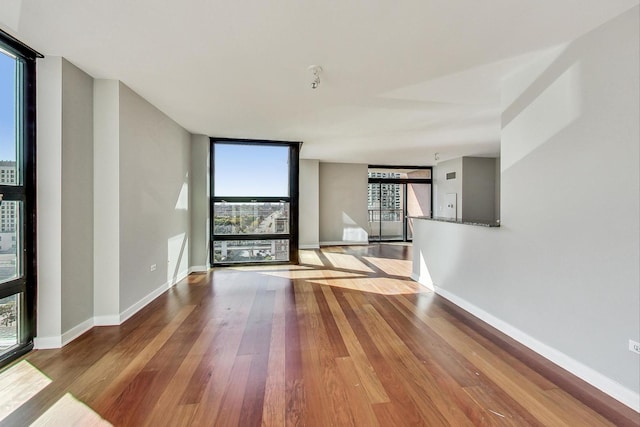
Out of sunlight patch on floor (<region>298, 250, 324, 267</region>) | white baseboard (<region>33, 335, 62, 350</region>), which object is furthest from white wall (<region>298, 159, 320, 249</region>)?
white baseboard (<region>33, 335, 62, 350</region>)

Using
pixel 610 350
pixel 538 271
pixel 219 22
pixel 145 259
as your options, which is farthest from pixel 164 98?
pixel 610 350

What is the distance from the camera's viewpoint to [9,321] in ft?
7.00

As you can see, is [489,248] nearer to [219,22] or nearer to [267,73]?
[267,73]

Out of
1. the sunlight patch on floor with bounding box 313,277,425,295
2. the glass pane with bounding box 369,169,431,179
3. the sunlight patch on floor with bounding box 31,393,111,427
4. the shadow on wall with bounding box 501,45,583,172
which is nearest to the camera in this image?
the sunlight patch on floor with bounding box 31,393,111,427

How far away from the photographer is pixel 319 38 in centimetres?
202

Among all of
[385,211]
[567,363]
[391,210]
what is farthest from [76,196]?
[391,210]

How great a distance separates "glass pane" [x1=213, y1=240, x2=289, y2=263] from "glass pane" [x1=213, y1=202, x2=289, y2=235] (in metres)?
0.22

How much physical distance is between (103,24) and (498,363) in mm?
3914

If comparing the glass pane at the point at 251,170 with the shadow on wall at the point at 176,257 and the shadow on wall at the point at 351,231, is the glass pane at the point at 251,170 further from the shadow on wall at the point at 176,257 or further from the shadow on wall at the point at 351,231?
the shadow on wall at the point at 351,231

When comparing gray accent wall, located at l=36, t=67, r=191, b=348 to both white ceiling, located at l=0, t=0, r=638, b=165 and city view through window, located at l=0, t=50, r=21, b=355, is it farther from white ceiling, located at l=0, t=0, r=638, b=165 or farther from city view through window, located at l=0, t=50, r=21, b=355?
white ceiling, located at l=0, t=0, r=638, b=165

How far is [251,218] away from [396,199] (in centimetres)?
545

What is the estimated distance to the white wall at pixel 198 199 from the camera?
4.86 m

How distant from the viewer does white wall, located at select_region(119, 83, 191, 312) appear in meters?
2.86

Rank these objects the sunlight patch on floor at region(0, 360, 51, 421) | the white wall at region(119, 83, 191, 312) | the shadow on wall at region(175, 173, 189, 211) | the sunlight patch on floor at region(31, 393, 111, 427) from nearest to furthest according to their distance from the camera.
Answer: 1. the sunlight patch on floor at region(31, 393, 111, 427)
2. the sunlight patch on floor at region(0, 360, 51, 421)
3. the white wall at region(119, 83, 191, 312)
4. the shadow on wall at region(175, 173, 189, 211)
